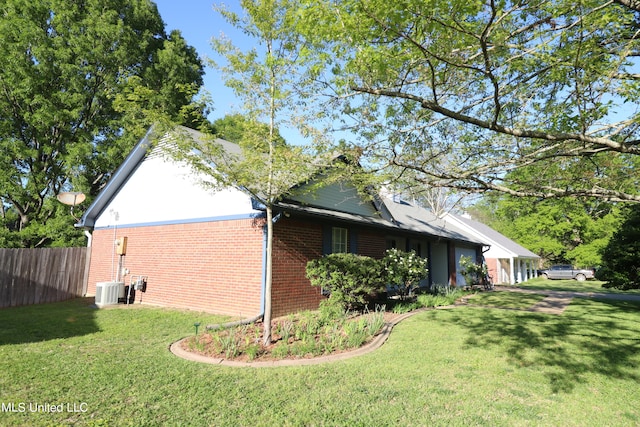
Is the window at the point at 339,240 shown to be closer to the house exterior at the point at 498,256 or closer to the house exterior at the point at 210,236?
the house exterior at the point at 210,236

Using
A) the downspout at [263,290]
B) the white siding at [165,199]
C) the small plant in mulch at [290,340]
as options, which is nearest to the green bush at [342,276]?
the small plant in mulch at [290,340]

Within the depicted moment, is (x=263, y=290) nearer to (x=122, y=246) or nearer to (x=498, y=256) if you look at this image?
(x=122, y=246)

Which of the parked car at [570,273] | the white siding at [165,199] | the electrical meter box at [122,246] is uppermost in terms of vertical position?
the white siding at [165,199]

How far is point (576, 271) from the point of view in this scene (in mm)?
34531

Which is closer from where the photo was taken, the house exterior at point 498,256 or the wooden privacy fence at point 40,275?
the wooden privacy fence at point 40,275

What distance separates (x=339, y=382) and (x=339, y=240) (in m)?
7.62

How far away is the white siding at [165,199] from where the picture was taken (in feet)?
35.6

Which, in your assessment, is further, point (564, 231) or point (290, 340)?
point (564, 231)

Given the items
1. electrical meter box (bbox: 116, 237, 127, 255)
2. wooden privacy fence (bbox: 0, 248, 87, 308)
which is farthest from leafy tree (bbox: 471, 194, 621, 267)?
wooden privacy fence (bbox: 0, 248, 87, 308)

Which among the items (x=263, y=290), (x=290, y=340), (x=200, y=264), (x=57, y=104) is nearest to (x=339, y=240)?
(x=263, y=290)

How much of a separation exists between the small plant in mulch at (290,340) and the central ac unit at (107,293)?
5.89m

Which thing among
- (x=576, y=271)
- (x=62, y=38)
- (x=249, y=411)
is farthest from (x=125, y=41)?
(x=576, y=271)

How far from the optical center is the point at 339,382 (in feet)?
17.3

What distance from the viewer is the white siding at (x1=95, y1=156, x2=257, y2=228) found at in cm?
1085
